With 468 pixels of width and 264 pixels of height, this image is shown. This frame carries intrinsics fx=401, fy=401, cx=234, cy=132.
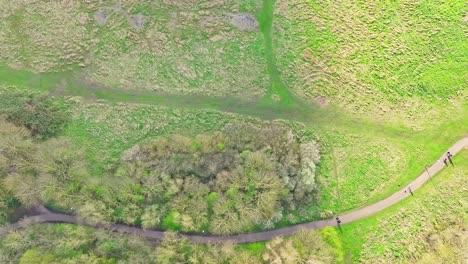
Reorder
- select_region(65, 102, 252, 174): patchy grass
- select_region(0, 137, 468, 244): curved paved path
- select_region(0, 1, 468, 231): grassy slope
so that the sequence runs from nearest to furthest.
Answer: select_region(0, 137, 468, 244): curved paved path
select_region(0, 1, 468, 231): grassy slope
select_region(65, 102, 252, 174): patchy grass

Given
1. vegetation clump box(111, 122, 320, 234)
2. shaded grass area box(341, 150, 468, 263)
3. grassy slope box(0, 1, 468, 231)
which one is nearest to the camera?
vegetation clump box(111, 122, 320, 234)

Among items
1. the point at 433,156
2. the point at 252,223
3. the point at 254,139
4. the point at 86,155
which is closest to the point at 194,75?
the point at 254,139

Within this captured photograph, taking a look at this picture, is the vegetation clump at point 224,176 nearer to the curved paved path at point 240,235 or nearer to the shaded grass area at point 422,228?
the curved paved path at point 240,235

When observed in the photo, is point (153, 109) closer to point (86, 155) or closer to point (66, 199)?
point (86, 155)

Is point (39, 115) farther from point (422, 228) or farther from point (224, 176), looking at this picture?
point (422, 228)

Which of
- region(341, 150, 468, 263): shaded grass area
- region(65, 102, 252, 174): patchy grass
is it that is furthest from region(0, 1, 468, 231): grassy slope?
region(341, 150, 468, 263): shaded grass area

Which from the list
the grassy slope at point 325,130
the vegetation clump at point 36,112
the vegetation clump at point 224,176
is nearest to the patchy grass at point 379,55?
the grassy slope at point 325,130

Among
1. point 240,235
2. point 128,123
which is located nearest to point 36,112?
point 128,123

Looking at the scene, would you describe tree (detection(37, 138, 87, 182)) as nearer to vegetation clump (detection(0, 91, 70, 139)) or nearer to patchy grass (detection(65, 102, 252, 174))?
vegetation clump (detection(0, 91, 70, 139))
